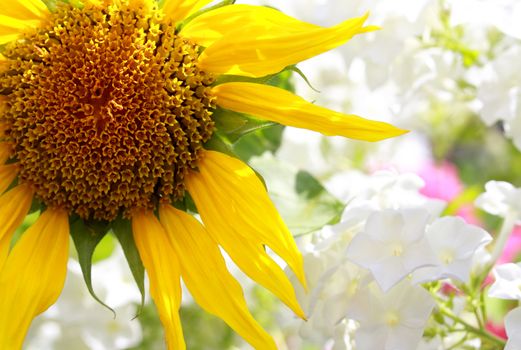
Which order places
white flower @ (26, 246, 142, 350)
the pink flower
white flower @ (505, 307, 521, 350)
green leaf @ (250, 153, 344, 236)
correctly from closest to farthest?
white flower @ (505, 307, 521, 350) < green leaf @ (250, 153, 344, 236) < white flower @ (26, 246, 142, 350) < the pink flower

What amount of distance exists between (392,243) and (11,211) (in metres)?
0.27

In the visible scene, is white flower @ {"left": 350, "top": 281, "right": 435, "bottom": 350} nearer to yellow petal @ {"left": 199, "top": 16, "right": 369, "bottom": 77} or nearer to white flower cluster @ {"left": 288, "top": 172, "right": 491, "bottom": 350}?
white flower cluster @ {"left": 288, "top": 172, "right": 491, "bottom": 350}

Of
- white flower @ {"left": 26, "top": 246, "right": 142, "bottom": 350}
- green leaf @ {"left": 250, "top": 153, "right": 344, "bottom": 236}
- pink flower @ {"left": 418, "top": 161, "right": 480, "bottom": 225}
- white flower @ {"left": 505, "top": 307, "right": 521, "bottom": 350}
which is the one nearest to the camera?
white flower @ {"left": 505, "top": 307, "right": 521, "bottom": 350}

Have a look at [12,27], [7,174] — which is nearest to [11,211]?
[7,174]

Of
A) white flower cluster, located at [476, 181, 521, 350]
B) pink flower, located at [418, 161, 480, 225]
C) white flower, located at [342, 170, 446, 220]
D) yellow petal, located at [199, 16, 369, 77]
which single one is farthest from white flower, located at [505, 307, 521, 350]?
pink flower, located at [418, 161, 480, 225]

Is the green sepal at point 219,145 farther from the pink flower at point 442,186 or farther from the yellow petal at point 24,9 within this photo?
the pink flower at point 442,186

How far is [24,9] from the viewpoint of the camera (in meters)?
0.60

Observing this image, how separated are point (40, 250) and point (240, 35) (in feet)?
0.68

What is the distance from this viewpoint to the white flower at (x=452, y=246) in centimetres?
59

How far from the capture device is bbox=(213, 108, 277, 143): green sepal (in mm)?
599

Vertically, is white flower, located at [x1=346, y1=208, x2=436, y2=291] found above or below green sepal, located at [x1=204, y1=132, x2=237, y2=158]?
below

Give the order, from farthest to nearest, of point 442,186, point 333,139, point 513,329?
point 442,186, point 333,139, point 513,329

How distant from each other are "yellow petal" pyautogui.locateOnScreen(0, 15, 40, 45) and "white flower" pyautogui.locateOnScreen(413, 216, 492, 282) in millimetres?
306

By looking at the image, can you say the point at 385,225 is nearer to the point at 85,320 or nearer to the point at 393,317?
the point at 393,317
